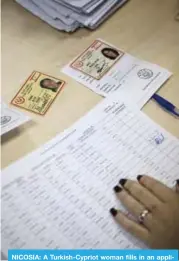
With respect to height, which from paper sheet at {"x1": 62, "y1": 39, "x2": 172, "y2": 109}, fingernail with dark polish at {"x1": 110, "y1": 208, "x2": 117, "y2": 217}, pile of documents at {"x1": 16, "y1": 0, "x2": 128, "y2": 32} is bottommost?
fingernail with dark polish at {"x1": 110, "y1": 208, "x2": 117, "y2": 217}

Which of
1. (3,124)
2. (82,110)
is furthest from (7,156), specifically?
(82,110)

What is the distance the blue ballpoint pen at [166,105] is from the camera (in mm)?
841

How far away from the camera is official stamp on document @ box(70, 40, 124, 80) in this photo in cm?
92

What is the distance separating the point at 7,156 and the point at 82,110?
0.18 m

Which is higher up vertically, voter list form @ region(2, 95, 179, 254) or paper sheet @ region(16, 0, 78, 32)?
paper sheet @ region(16, 0, 78, 32)

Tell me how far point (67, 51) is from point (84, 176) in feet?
1.19

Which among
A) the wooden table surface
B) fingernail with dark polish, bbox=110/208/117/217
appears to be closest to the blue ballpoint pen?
the wooden table surface

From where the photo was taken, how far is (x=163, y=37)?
39.4 inches

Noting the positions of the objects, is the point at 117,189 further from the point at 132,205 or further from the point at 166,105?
the point at 166,105

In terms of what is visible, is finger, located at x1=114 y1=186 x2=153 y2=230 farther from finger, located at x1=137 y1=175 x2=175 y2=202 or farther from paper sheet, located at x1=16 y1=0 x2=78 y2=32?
paper sheet, located at x1=16 y1=0 x2=78 y2=32

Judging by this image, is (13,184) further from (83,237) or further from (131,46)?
(131,46)
